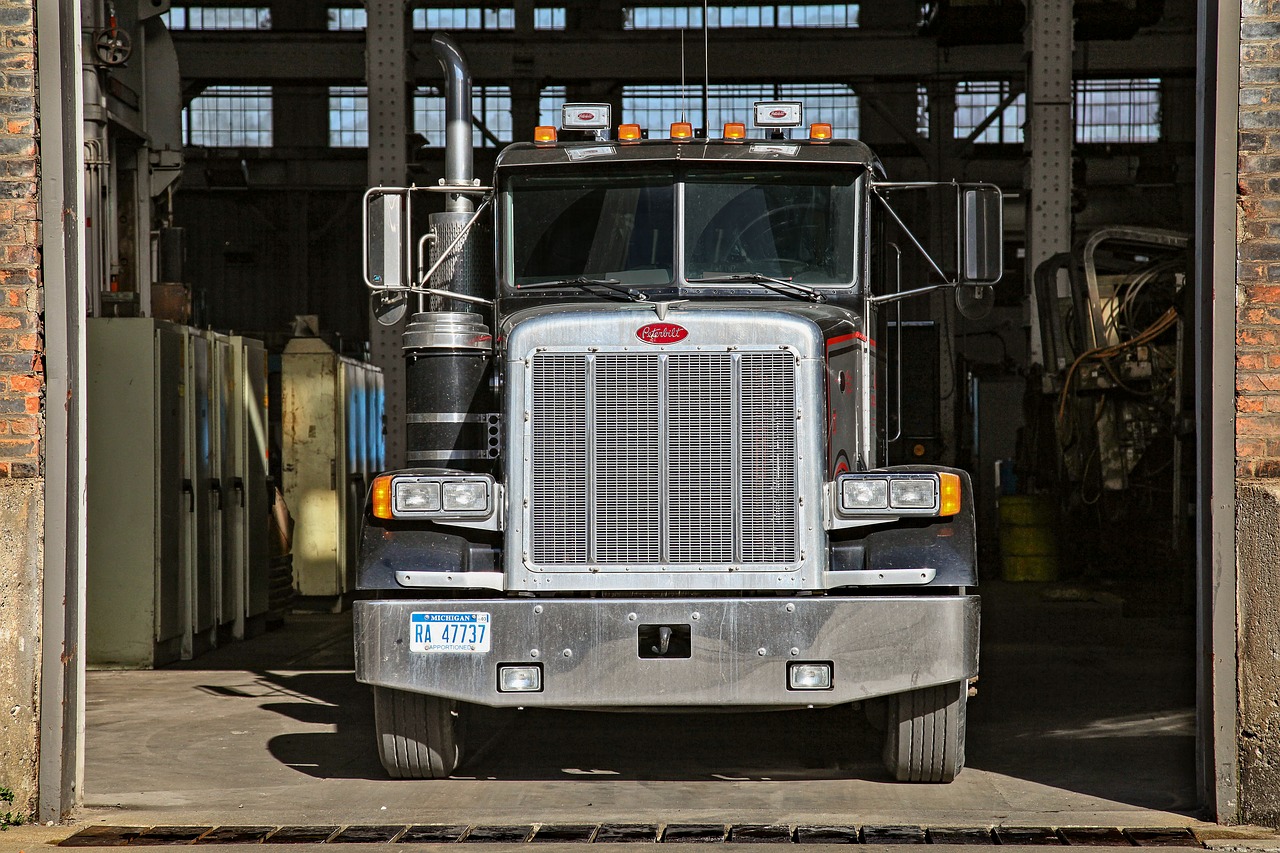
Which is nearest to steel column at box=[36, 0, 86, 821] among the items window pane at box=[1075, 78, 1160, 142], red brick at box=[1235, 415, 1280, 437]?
red brick at box=[1235, 415, 1280, 437]

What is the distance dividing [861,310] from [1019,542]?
11.4 m

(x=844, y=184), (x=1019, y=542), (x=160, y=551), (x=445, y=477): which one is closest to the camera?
(x=445, y=477)

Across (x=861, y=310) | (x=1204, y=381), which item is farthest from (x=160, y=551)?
(x=1204, y=381)

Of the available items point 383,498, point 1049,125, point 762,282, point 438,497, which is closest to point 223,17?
point 1049,125

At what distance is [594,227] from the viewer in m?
7.11

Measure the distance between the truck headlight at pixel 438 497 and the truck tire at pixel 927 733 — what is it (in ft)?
6.53

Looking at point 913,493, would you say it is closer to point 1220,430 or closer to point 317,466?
point 1220,430

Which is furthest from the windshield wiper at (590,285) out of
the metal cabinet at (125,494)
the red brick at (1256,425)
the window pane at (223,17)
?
the window pane at (223,17)

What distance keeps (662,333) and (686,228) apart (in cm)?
115

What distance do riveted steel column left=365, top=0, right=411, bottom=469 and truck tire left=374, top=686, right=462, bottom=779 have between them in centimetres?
758

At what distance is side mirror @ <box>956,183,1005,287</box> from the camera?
22.3 ft

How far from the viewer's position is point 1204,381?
567cm

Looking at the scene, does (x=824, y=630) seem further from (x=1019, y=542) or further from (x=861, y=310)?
(x=1019, y=542)

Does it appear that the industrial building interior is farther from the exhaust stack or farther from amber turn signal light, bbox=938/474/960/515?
the exhaust stack
